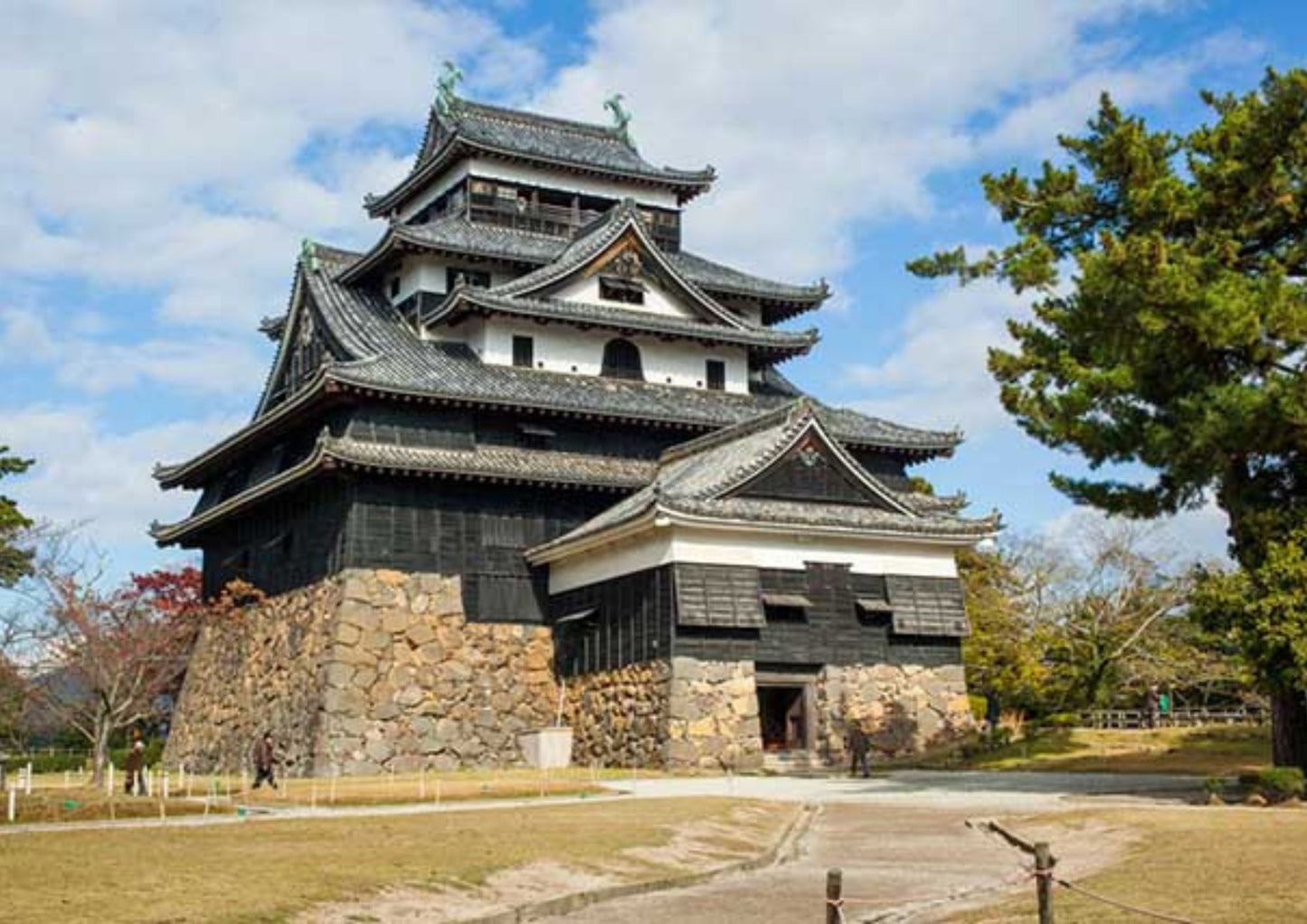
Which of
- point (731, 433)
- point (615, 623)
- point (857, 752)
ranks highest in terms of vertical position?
point (731, 433)

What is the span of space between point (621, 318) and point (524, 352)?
3106 mm

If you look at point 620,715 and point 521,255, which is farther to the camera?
point 521,255

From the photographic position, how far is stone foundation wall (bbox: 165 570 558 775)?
119 ft

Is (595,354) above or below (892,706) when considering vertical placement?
above

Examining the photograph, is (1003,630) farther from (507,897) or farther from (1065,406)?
(507,897)

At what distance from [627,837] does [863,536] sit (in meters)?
19.0

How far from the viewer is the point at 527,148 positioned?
51.2 metres

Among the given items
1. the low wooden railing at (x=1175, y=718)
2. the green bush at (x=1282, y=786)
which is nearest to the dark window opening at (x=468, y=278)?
the low wooden railing at (x=1175, y=718)

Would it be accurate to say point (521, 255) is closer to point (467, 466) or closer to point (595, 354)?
point (595, 354)

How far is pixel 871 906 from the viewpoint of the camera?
1452 cm

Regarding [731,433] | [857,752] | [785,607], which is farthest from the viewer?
[731,433]

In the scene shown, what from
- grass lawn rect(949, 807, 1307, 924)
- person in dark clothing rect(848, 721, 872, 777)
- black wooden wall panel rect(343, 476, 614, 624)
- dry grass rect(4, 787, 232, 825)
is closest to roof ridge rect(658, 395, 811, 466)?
black wooden wall panel rect(343, 476, 614, 624)

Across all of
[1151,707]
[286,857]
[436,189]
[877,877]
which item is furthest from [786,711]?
[436,189]

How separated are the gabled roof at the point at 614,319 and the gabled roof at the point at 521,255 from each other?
6.85ft
